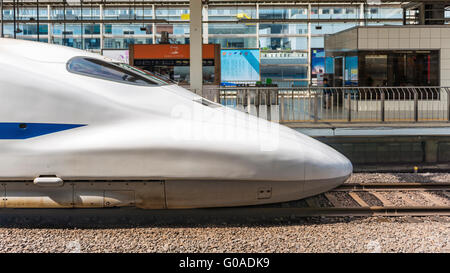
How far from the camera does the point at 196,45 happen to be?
11070 millimetres

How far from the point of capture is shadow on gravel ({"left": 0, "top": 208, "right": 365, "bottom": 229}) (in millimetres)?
5742

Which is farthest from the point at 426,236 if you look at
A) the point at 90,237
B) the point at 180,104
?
the point at 90,237

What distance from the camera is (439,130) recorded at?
10.9 m

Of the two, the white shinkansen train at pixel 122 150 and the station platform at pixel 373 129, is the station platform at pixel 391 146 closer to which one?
the station platform at pixel 373 129

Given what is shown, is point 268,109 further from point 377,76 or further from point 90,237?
point 90,237

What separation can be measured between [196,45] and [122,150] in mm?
6122

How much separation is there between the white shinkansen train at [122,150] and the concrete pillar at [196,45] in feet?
17.4

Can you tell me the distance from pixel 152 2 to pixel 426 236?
17211 millimetres

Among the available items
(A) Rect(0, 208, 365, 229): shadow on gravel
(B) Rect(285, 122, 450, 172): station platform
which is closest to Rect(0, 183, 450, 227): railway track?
(A) Rect(0, 208, 365, 229): shadow on gravel

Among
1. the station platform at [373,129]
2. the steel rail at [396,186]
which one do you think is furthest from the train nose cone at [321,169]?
the station platform at [373,129]

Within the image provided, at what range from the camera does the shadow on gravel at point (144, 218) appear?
5.74m

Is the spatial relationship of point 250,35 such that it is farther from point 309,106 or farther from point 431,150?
point 431,150

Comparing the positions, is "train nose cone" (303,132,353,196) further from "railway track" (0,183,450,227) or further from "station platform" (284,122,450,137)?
"station platform" (284,122,450,137)

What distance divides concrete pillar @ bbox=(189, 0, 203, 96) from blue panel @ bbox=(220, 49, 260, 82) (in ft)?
51.1
